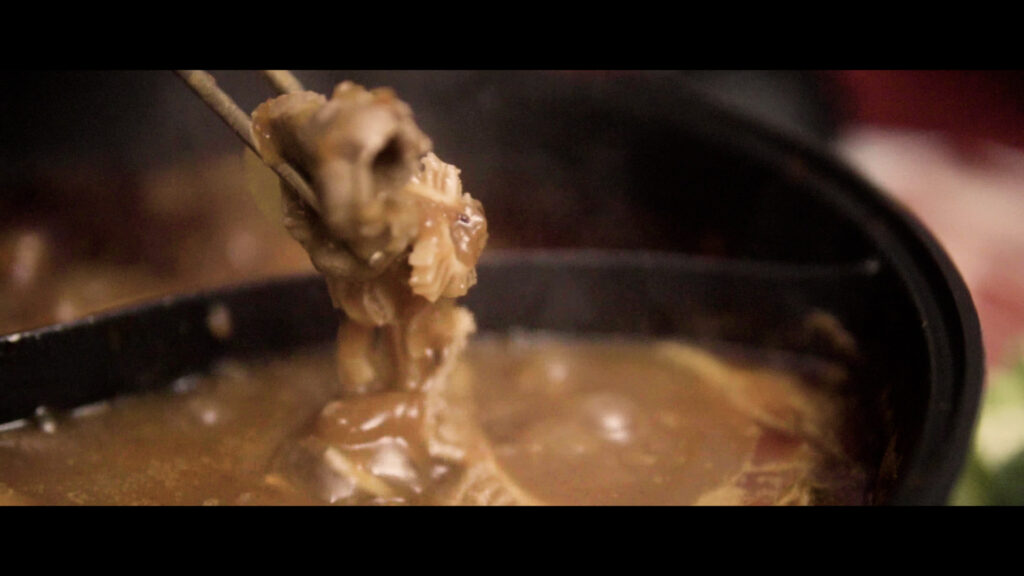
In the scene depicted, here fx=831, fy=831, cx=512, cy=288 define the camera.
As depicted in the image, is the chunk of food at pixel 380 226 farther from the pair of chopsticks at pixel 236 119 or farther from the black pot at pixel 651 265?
the black pot at pixel 651 265

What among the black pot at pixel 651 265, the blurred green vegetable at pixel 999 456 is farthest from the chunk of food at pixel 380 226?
the blurred green vegetable at pixel 999 456

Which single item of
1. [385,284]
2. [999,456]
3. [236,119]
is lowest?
[999,456]

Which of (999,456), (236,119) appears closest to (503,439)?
(236,119)

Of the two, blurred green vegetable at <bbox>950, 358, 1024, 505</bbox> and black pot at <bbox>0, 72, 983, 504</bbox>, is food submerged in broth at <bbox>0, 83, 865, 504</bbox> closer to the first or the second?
black pot at <bbox>0, 72, 983, 504</bbox>

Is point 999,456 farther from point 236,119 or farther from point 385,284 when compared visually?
point 236,119

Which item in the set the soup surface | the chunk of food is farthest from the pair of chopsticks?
the soup surface
